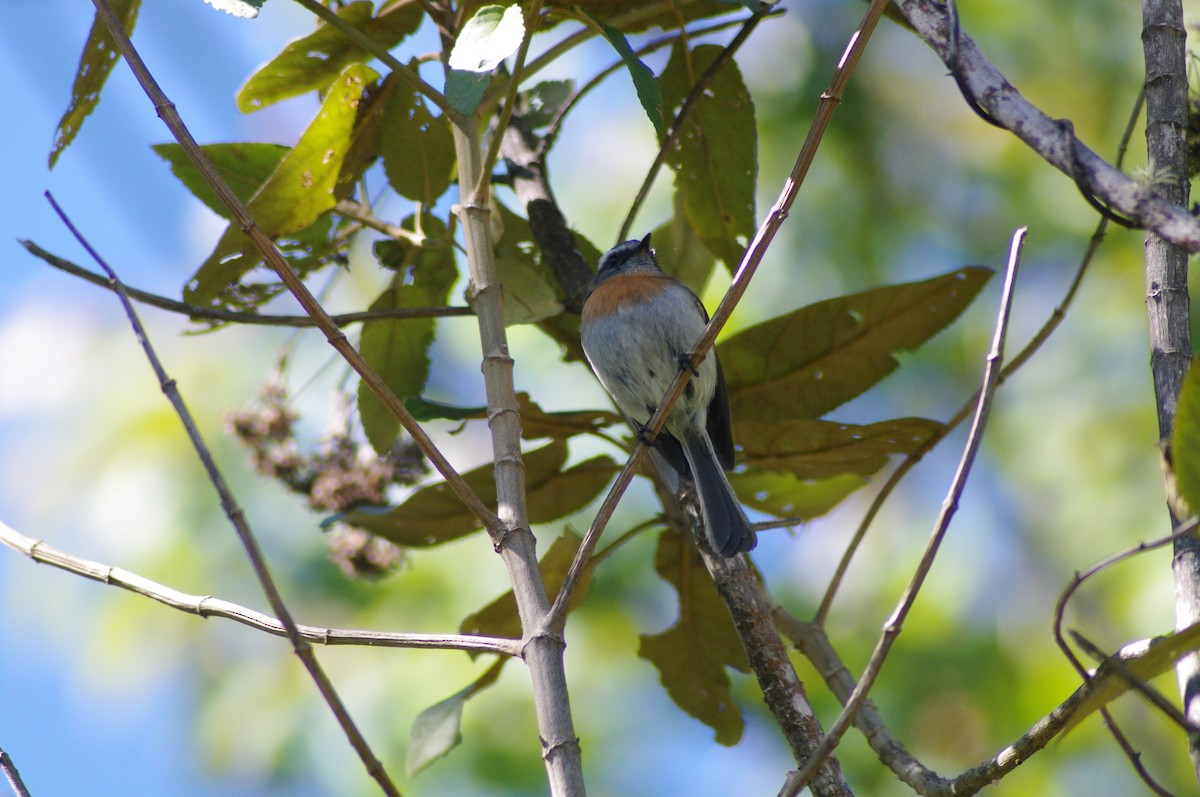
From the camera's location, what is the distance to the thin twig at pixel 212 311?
1938 mm

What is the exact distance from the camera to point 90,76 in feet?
6.92

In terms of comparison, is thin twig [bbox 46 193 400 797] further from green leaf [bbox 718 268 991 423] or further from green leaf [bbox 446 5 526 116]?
green leaf [bbox 718 268 991 423]

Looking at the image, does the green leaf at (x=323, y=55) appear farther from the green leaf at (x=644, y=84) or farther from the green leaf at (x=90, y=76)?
the green leaf at (x=644, y=84)

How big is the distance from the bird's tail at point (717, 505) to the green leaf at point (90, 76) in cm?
158

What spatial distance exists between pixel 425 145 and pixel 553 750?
5.01 feet

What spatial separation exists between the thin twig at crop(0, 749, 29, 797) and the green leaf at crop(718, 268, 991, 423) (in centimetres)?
170

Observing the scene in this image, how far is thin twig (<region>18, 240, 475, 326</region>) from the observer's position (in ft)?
6.36

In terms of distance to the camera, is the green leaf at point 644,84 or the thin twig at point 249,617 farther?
the green leaf at point 644,84

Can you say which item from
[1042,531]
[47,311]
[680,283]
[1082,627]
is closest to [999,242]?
[1042,531]

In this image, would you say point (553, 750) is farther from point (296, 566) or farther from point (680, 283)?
point (296, 566)

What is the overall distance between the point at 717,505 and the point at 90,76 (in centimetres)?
164

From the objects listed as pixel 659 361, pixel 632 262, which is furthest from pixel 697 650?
pixel 632 262

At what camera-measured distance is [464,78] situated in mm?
1717

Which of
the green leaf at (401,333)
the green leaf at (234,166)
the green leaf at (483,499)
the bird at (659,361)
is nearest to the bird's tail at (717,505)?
the bird at (659,361)
